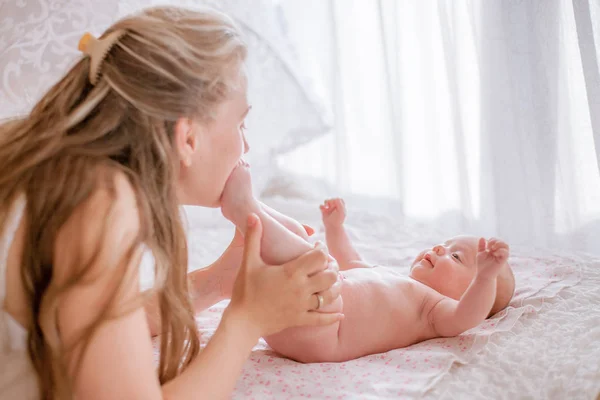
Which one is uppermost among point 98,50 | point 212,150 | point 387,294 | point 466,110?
point 466,110

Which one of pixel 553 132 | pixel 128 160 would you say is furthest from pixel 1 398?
pixel 553 132

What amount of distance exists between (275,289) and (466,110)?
52.4 inches

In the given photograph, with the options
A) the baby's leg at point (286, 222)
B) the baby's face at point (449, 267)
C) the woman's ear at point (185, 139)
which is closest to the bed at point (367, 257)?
the baby's face at point (449, 267)

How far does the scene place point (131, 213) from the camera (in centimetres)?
85

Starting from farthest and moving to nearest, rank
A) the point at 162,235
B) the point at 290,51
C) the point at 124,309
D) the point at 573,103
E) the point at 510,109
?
the point at 290,51 < the point at 510,109 < the point at 573,103 < the point at 162,235 < the point at 124,309

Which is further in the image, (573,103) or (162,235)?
(573,103)

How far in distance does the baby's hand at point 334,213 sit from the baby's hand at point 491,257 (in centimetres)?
43

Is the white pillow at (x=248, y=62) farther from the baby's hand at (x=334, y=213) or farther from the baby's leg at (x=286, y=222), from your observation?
the baby's leg at (x=286, y=222)

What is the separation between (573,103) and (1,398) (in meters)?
1.61

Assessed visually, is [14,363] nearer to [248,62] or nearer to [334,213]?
[334,213]

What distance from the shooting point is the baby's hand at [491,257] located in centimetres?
114

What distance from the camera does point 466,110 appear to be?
2.16 meters

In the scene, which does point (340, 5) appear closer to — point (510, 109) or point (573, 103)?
point (510, 109)

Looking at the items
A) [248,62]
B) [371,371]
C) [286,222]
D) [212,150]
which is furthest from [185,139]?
[248,62]
